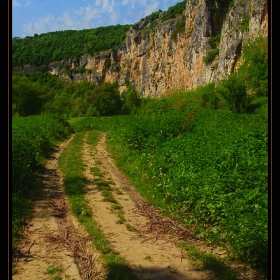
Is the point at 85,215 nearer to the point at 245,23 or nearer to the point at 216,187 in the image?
the point at 216,187

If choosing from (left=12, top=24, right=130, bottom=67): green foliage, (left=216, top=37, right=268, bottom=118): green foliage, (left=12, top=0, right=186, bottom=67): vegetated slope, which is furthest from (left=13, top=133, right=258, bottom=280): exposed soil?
(left=12, top=24, right=130, bottom=67): green foliage

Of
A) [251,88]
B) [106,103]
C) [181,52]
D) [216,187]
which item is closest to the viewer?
[216,187]

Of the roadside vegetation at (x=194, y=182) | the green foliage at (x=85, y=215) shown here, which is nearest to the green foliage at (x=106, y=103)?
the roadside vegetation at (x=194, y=182)

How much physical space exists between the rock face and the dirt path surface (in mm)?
35584

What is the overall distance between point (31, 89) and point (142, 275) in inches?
1506

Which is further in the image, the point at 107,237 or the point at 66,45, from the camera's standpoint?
the point at 66,45

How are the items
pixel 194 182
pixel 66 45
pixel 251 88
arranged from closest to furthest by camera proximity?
Answer: pixel 194 182, pixel 251 88, pixel 66 45

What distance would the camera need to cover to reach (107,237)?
18.7ft

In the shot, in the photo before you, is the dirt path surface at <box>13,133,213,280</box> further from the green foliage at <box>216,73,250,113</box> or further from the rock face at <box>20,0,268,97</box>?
the rock face at <box>20,0,268,97</box>

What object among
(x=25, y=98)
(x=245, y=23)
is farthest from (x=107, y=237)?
(x=245, y=23)

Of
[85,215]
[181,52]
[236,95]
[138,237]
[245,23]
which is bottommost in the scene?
[138,237]
